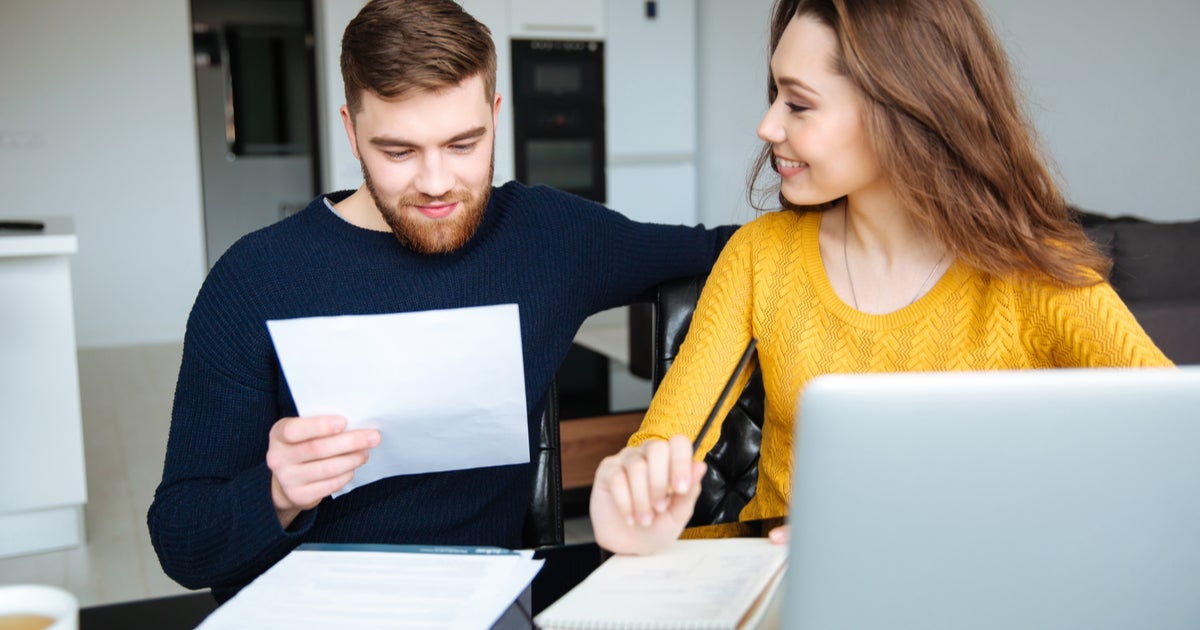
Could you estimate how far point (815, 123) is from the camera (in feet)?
3.91

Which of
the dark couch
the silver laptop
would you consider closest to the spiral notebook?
the silver laptop

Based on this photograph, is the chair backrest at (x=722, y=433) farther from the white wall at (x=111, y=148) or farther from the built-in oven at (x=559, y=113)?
the white wall at (x=111, y=148)

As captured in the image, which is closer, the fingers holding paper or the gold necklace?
the fingers holding paper

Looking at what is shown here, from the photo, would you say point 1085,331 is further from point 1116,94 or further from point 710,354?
point 1116,94

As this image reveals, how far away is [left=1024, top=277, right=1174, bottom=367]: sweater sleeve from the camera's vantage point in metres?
1.12

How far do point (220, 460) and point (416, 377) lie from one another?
0.38 meters

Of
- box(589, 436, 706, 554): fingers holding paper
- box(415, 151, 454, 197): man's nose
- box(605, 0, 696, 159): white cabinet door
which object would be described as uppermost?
box(605, 0, 696, 159): white cabinet door

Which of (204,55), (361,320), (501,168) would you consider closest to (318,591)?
(361,320)

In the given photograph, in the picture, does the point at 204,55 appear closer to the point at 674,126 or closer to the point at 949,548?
the point at 674,126

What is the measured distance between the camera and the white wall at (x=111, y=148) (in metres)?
5.53

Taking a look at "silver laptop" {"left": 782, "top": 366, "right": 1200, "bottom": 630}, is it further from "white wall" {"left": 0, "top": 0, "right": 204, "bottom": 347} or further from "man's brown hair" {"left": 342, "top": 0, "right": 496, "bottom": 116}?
"white wall" {"left": 0, "top": 0, "right": 204, "bottom": 347}

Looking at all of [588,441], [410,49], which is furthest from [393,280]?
[588,441]

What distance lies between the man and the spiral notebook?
44cm

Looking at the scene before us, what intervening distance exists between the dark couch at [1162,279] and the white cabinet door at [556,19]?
3.89 metres
